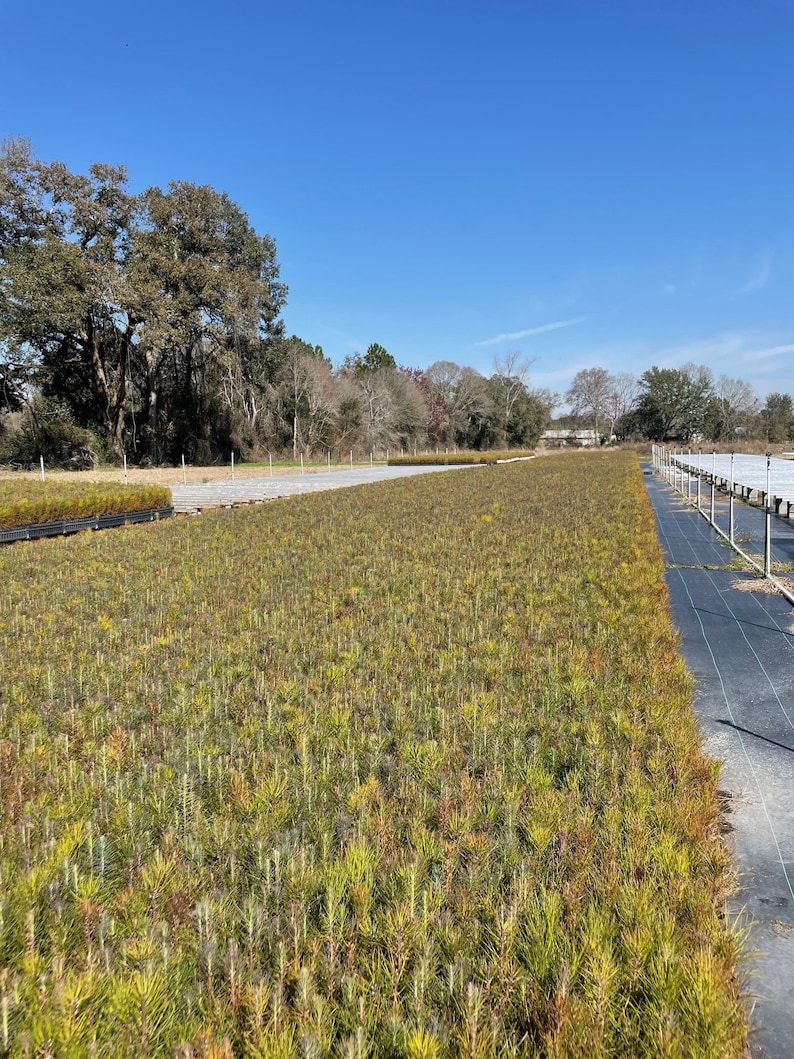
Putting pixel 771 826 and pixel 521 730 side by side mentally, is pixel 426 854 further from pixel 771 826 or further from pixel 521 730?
pixel 771 826

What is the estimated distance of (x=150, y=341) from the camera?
82.7 feet

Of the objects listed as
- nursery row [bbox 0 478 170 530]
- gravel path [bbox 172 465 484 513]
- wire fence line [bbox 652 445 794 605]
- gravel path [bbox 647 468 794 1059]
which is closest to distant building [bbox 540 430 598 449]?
wire fence line [bbox 652 445 794 605]

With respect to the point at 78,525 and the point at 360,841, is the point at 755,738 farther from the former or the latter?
the point at 78,525

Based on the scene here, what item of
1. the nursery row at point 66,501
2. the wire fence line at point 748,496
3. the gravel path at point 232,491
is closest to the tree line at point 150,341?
the gravel path at point 232,491

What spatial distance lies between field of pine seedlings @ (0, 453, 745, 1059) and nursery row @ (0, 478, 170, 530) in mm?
6480

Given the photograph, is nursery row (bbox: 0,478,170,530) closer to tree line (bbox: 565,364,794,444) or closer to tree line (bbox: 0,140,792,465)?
tree line (bbox: 0,140,792,465)

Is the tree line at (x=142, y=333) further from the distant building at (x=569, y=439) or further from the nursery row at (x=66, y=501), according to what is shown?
the distant building at (x=569, y=439)

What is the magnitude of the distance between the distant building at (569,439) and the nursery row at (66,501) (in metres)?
51.0

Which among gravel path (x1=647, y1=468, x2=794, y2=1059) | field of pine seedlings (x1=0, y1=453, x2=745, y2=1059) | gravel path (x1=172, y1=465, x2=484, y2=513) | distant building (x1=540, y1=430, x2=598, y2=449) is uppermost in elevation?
distant building (x1=540, y1=430, x2=598, y2=449)

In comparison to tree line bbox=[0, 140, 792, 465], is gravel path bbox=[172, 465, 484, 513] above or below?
below

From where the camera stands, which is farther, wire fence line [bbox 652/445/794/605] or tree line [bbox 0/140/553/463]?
tree line [bbox 0/140/553/463]

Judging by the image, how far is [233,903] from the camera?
1.79m

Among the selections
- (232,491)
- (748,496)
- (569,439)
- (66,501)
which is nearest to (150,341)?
(232,491)

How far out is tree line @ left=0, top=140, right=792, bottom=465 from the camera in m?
24.4
